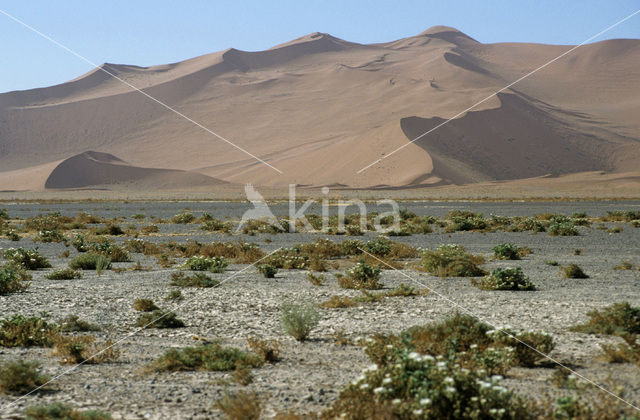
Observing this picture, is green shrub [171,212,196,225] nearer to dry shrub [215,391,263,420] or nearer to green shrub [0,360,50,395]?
green shrub [0,360,50,395]

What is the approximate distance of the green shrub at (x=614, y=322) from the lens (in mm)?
8906

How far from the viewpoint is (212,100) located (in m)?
160

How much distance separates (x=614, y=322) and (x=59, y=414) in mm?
7015

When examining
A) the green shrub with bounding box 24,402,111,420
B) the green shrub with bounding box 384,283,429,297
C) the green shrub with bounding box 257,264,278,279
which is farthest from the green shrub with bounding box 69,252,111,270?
the green shrub with bounding box 24,402,111,420

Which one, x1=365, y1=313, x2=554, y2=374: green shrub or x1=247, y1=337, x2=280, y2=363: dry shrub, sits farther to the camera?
x1=247, y1=337, x2=280, y2=363: dry shrub

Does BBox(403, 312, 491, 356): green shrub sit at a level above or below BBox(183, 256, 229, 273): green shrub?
above

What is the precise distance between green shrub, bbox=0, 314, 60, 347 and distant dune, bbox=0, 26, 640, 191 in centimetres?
8280

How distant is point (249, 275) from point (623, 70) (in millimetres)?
189670

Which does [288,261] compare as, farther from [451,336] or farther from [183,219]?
[183,219]

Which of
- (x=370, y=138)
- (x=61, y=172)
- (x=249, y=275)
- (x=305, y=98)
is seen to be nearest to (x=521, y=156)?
(x=370, y=138)

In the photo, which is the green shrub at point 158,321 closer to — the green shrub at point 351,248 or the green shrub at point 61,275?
the green shrub at point 61,275

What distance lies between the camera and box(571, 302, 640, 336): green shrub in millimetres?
8906

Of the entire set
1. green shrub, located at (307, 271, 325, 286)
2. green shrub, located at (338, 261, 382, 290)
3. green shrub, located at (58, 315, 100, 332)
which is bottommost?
green shrub, located at (307, 271, 325, 286)

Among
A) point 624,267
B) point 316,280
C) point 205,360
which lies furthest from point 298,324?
point 624,267
